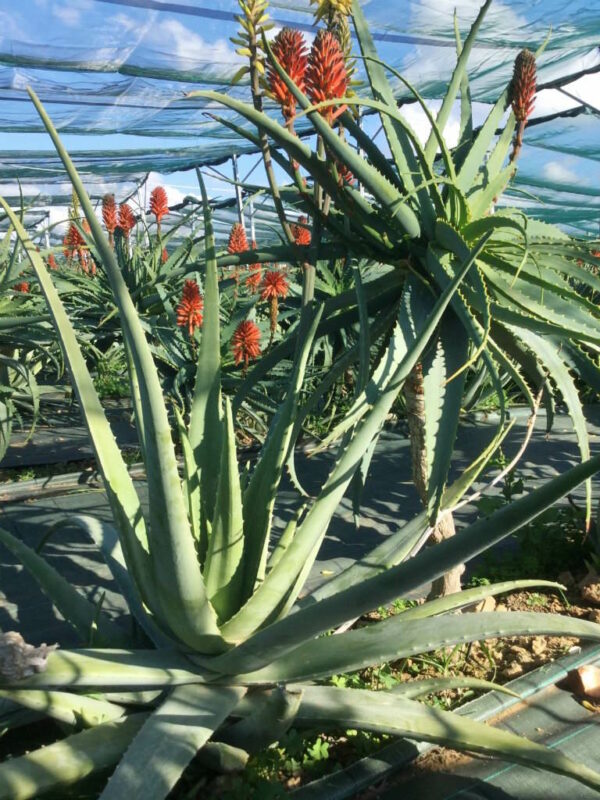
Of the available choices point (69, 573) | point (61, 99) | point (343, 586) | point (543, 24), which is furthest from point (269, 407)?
A: point (61, 99)

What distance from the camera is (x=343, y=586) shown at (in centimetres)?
152

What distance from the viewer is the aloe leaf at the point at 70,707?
1174 mm

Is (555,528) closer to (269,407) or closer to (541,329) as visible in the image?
(541,329)

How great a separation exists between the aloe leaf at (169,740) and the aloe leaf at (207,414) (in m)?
0.32

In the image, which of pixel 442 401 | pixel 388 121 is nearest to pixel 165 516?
pixel 442 401

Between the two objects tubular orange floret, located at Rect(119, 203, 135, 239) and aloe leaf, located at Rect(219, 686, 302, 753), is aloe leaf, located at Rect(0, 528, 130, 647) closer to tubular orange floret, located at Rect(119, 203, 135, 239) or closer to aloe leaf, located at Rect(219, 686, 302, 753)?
aloe leaf, located at Rect(219, 686, 302, 753)

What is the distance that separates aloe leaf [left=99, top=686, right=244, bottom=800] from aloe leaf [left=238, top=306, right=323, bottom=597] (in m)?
0.25

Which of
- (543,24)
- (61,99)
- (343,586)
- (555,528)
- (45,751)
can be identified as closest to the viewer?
(45,751)

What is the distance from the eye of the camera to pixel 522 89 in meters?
1.55

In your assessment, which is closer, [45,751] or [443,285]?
[45,751]

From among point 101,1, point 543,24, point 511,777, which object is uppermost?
point 101,1

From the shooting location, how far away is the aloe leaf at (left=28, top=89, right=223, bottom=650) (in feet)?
3.65

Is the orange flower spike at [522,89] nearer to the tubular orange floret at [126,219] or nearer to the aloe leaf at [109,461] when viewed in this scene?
the aloe leaf at [109,461]

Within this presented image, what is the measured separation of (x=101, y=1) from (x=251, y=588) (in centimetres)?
742
